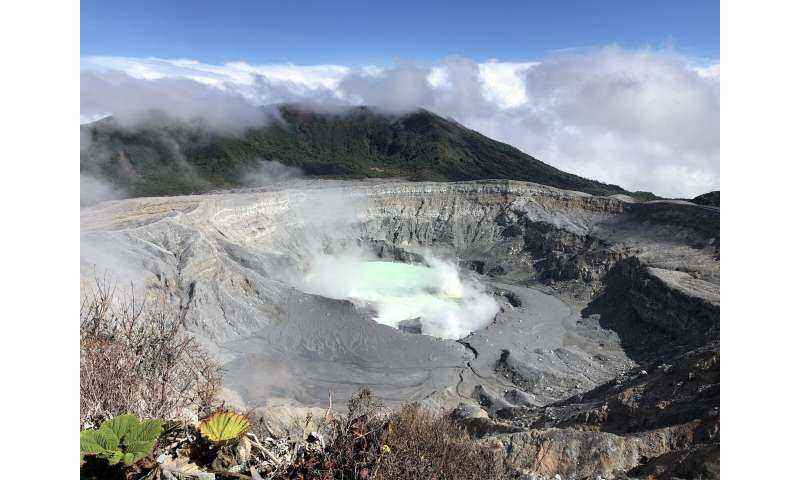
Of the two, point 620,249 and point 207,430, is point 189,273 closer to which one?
point 207,430

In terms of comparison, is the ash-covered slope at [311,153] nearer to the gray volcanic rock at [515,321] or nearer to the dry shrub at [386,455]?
the gray volcanic rock at [515,321]

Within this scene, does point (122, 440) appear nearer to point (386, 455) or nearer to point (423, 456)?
point (386, 455)

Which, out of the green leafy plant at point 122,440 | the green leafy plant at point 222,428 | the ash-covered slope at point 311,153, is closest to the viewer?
the green leafy plant at point 122,440

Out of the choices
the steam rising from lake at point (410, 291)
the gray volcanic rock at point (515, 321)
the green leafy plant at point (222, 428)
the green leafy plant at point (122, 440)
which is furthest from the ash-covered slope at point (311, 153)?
the green leafy plant at point (122, 440)

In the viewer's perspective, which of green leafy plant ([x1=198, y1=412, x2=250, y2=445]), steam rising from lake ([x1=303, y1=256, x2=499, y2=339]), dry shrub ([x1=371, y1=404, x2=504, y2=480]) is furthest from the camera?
steam rising from lake ([x1=303, y1=256, x2=499, y2=339])

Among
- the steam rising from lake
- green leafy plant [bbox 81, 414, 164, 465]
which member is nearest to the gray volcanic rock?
the steam rising from lake

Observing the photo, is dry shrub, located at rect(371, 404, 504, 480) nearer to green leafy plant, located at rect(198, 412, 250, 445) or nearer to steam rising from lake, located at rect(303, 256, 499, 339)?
green leafy plant, located at rect(198, 412, 250, 445)
